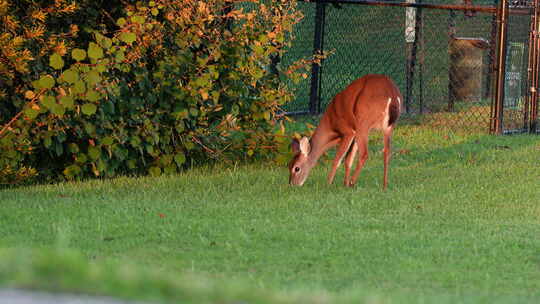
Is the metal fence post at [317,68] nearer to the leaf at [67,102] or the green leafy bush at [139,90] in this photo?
the green leafy bush at [139,90]

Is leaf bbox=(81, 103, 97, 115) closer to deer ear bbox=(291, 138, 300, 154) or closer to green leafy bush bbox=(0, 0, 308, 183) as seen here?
green leafy bush bbox=(0, 0, 308, 183)

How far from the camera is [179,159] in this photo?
925 centimetres

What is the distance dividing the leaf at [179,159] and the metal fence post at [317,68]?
16.6 ft

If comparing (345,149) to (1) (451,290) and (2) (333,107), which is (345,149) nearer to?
Answer: (2) (333,107)

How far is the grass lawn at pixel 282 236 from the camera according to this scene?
12.5 feet

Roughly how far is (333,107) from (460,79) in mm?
6567

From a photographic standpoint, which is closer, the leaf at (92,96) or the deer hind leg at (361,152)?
the leaf at (92,96)

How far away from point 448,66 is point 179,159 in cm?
757

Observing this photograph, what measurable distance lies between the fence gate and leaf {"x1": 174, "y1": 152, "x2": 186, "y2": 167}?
4.47 m

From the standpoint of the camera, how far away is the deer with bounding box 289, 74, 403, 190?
29.4 ft

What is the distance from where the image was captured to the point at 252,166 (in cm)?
989

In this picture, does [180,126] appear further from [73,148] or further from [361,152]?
[361,152]

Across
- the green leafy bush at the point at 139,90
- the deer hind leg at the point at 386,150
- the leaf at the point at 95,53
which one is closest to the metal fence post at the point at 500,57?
the green leafy bush at the point at 139,90

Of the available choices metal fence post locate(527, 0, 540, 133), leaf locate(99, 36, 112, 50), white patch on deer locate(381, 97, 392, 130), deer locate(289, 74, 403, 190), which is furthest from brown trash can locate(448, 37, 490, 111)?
leaf locate(99, 36, 112, 50)
